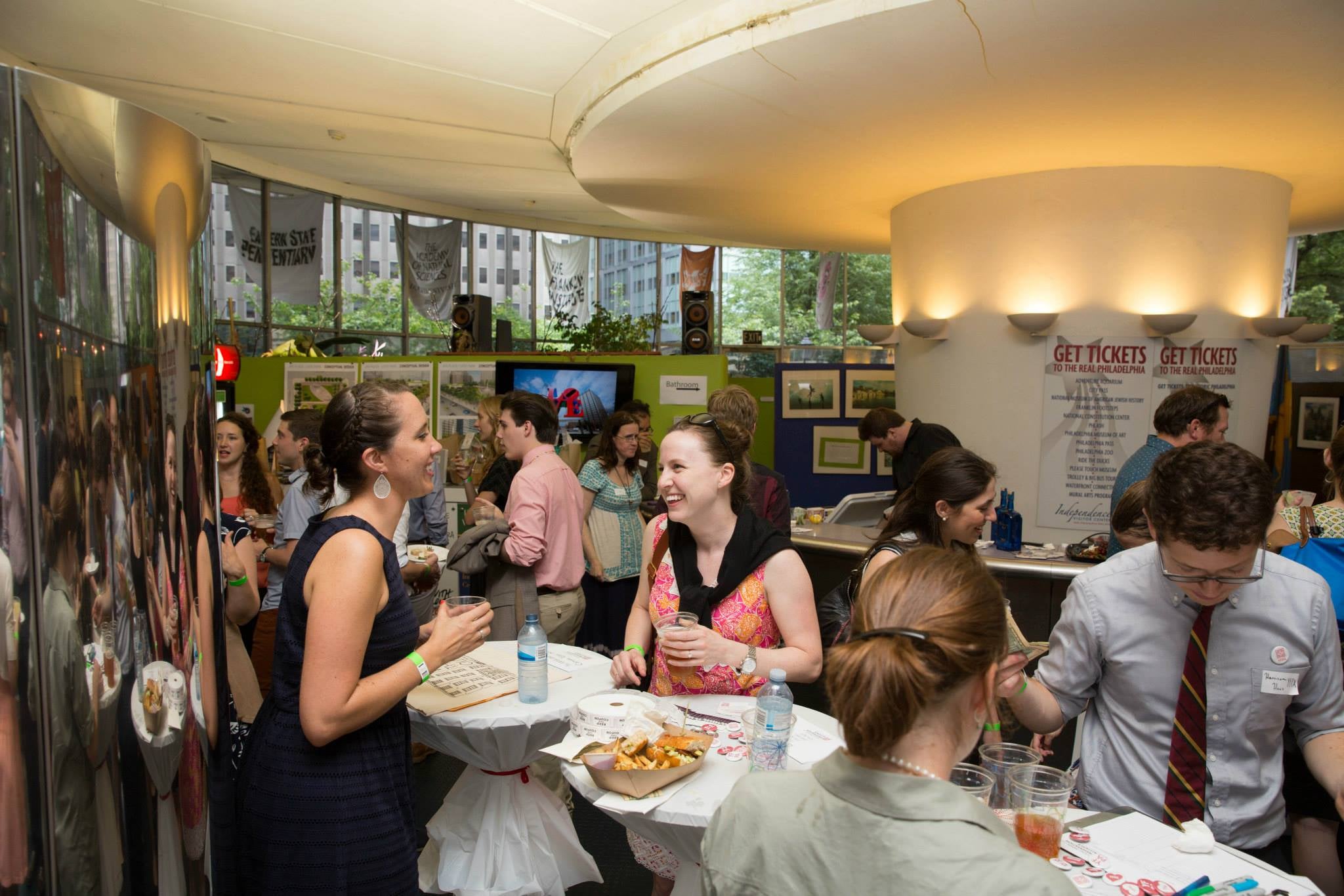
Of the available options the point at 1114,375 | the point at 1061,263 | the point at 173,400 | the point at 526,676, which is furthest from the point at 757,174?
the point at 173,400

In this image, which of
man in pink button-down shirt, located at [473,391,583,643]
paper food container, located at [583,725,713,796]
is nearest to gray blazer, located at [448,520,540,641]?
man in pink button-down shirt, located at [473,391,583,643]

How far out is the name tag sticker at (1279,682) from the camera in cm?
175

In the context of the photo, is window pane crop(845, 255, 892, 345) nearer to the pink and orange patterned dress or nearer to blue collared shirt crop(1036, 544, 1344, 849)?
the pink and orange patterned dress

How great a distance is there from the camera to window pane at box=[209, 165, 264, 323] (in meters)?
11.0

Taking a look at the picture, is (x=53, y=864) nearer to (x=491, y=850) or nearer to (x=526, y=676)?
(x=526, y=676)

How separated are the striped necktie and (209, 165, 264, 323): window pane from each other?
11206 mm

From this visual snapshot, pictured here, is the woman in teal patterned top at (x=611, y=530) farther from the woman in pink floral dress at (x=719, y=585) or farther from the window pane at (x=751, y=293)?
the window pane at (x=751, y=293)

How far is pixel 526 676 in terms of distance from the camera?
262cm

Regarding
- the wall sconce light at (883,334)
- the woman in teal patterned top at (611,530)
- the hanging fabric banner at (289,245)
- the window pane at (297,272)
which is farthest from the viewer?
the window pane at (297,272)

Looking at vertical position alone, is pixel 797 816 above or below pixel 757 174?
below

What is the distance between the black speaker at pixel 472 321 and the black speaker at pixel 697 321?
93.0 inches

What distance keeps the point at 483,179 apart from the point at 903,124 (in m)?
7.12

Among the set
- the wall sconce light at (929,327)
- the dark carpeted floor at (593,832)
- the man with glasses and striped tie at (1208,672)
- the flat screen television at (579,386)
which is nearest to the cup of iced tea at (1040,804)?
the man with glasses and striped tie at (1208,672)

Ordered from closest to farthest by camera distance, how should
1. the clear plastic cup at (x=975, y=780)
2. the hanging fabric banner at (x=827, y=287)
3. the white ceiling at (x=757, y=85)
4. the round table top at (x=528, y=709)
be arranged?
the clear plastic cup at (x=975, y=780)
the round table top at (x=528, y=709)
the white ceiling at (x=757, y=85)
the hanging fabric banner at (x=827, y=287)
